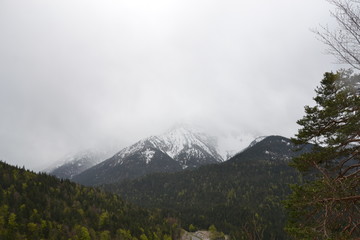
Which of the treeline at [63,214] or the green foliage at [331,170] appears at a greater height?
the treeline at [63,214]

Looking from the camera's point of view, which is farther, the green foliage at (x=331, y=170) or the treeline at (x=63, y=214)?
the treeline at (x=63, y=214)

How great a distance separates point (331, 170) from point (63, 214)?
12982 centimetres

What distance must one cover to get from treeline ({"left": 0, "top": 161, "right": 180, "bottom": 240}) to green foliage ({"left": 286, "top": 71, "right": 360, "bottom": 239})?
369ft

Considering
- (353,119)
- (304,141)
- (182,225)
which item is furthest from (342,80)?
(182,225)

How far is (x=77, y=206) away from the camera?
13375cm

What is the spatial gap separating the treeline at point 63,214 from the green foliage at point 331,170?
112377mm

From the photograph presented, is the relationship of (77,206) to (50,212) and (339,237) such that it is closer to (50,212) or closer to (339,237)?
(50,212)

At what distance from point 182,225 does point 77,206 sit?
200 feet

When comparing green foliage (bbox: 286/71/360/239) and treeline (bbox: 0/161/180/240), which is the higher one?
treeline (bbox: 0/161/180/240)

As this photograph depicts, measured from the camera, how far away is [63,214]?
120m

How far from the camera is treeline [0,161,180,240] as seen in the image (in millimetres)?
104625

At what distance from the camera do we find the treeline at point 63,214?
104625 mm

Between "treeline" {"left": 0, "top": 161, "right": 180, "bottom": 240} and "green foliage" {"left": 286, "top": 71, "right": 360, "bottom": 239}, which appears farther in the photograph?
"treeline" {"left": 0, "top": 161, "right": 180, "bottom": 240}

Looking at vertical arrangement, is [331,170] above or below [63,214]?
below
